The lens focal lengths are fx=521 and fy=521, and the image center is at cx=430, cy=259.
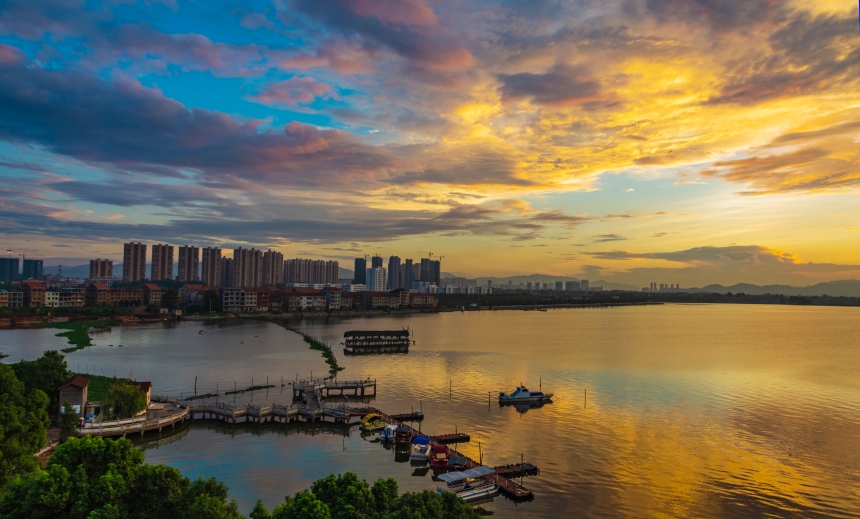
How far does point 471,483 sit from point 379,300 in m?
112

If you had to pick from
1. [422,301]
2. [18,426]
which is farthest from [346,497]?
[422,301]

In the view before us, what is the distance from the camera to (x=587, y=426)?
27656mm

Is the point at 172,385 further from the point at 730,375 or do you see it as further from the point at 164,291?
the point at 164,291

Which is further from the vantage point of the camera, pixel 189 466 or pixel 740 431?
pixel 740 431

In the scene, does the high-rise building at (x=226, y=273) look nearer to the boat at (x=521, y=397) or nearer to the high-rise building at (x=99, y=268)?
the high-rise building at (x=99, y=268)

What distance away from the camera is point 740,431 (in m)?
27.1

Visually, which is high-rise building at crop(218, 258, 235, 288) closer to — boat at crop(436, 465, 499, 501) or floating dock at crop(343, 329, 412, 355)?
floating dock at crop(343, 329, 412, 355)

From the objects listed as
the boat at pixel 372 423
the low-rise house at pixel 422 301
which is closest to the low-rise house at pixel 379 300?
the low-rise house at pixel 422 301

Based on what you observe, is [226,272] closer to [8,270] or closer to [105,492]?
[8,270]

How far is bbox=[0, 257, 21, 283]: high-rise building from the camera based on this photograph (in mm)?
180000

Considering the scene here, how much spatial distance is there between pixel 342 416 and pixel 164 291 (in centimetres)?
9901

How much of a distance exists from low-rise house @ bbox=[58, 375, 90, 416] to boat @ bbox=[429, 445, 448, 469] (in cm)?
1656

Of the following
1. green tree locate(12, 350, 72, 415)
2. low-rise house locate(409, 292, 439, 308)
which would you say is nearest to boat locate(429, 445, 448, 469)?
green tree locate(12, 350, 72, 415)

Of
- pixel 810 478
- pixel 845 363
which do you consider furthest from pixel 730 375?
pixel 810 478
